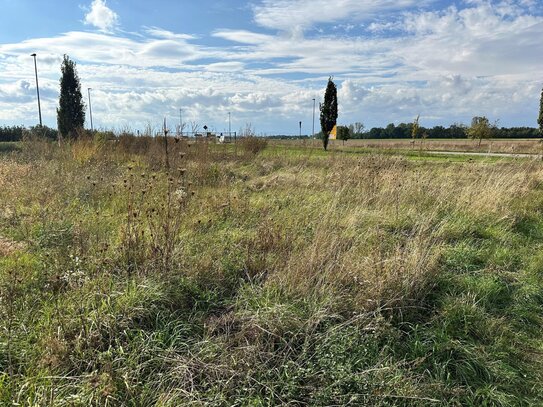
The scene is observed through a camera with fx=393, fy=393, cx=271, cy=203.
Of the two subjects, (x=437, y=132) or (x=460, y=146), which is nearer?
(x=460, y=146)

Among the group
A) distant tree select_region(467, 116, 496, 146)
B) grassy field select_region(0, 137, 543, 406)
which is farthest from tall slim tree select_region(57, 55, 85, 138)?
distant tree select_region(467, 116, 496, 146)

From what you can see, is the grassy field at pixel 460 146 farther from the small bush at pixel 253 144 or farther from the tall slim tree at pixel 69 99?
the tall slim tree at pixel 69 99

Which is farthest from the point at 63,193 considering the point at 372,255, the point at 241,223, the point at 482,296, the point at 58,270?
the point at 482,296

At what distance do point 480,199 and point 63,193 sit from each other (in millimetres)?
7659

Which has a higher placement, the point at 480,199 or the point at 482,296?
the point at 480,199

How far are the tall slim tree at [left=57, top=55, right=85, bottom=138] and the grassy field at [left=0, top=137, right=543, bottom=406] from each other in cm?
2932

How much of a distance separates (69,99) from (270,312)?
34.1 metres

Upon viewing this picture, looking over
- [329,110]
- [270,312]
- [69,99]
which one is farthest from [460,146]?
[270,312]

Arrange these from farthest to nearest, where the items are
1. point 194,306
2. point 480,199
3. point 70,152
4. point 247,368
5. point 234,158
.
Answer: point 234,158 < point 70,152 < point 480,199 < point 194,306 < point 247,368

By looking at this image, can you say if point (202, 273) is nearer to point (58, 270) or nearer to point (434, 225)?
point (58, 270)

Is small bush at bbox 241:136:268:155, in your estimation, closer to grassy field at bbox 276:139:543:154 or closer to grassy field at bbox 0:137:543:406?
grassy field at bbox 276:139:543:154

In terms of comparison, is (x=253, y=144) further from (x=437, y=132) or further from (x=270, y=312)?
(x=437, y=132)

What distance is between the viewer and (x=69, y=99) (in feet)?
103

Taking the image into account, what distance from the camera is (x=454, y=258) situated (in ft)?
15.1
